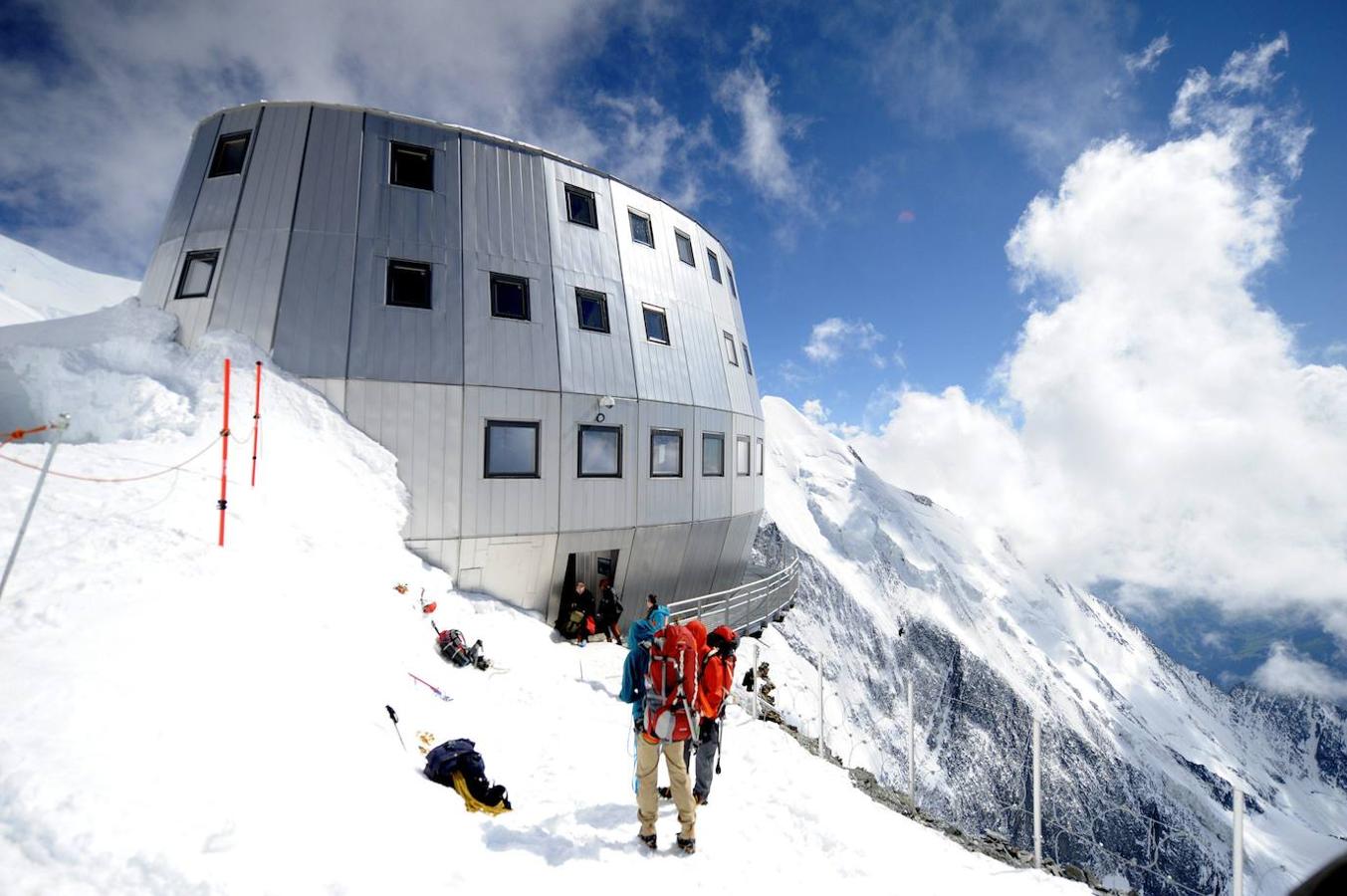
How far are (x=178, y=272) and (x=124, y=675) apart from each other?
12.8m

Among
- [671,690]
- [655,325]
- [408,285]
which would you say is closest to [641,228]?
[655,325]

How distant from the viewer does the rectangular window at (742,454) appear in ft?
59.4

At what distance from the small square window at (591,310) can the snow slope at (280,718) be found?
6.46m

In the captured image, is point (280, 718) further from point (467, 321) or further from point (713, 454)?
point (713, 454)

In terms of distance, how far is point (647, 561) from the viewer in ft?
51.0

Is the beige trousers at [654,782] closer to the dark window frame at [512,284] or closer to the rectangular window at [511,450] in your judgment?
the rectangular window at [511,450]

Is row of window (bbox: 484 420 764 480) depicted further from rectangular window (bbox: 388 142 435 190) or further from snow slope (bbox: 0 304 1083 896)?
rectangular window (bbox: 388 142 435 190)

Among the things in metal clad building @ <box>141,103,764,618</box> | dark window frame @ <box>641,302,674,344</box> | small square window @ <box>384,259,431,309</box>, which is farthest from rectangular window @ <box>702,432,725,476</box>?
small square window @ <box>384,259,431,309</box>

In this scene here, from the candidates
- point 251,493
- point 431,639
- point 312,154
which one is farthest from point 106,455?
point 312,154

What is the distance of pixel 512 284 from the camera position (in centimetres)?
1412

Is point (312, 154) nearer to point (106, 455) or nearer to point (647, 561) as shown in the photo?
point (106, 455)

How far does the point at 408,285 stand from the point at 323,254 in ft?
6.14

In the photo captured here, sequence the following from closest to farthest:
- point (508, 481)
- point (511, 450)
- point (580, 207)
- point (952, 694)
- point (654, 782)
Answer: point (654, 782), point (508, 481), point (511, 450), point (580, 207), point (952, 694)

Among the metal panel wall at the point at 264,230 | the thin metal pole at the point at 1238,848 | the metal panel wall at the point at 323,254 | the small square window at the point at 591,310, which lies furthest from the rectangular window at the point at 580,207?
the thin metal pole at the point at 1238,848
